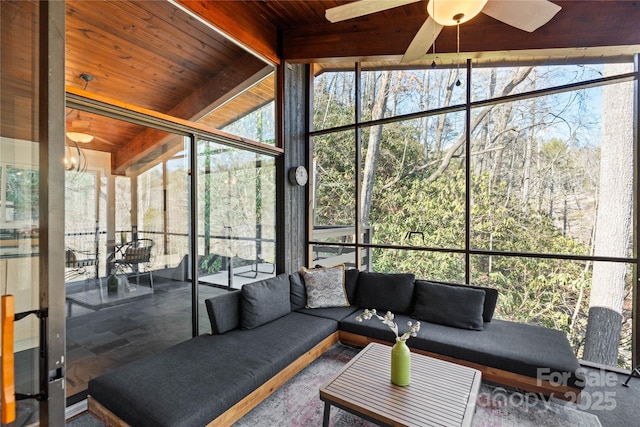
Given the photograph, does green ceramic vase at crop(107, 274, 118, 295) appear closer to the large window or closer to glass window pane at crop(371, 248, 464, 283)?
the large window

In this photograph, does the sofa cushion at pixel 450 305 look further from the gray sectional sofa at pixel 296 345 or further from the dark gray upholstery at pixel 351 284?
the dark gray upholstery at pixel 351 284

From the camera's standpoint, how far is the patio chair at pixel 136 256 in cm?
263

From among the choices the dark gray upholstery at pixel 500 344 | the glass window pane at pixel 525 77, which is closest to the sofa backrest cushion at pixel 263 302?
the dark gray upholstery at pixel 500 344

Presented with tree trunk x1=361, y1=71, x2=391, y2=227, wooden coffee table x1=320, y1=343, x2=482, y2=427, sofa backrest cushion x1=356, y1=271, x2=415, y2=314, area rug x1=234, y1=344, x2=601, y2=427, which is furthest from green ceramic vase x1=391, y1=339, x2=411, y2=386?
tree trunk x1=361, y1=71, x2=391, y2=227

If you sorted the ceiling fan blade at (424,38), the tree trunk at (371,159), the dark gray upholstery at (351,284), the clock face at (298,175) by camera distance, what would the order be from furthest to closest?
1. the clock face at (298,175)
2. the tree trunk at (371,159)
3. the dark gray upholstery at (351,284)
4. the ceiling fan blade at (424,38)

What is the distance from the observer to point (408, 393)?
1.90 meters

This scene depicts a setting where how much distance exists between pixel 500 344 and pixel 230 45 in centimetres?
417

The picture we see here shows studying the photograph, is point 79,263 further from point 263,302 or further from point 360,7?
point 360,7

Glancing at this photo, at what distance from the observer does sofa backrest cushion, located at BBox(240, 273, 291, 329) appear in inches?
115

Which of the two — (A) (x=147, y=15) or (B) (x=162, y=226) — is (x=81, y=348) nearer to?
(B) (x=162, y=226)

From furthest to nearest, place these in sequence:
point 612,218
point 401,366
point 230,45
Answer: point 230,45
point 612,218
point 401,366

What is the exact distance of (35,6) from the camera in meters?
0.99

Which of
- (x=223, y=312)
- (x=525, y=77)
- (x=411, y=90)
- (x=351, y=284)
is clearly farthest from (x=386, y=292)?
(x=525, y=77)

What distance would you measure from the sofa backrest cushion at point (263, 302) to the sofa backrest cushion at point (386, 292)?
3.02ft
